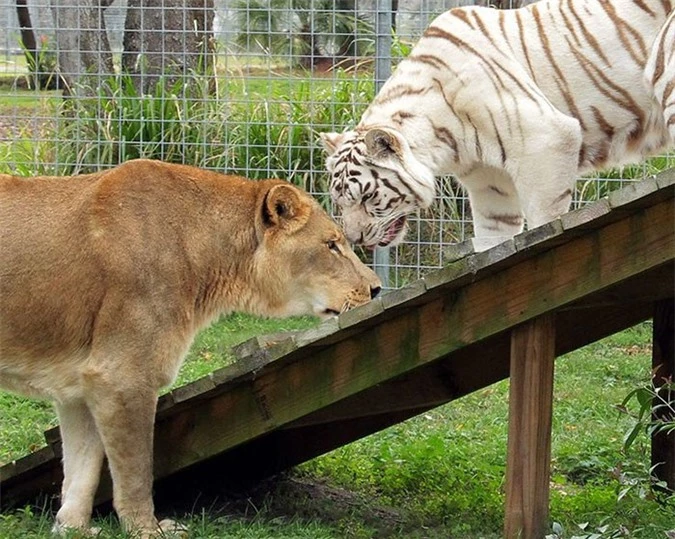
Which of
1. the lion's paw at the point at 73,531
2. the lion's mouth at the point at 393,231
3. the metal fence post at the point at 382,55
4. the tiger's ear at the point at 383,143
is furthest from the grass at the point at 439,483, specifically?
the metal fence post at the point at 382,55

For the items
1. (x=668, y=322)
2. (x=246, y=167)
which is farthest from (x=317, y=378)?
(x=246, y=167)

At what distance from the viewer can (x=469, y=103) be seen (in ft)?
22.2

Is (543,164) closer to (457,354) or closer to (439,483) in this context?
(457,354)

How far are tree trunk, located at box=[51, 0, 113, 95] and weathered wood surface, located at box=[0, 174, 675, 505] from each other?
5746 millimetres

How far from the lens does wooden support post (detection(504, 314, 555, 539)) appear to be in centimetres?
528

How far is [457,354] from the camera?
19.5 feet

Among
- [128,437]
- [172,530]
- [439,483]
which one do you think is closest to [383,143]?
[439,483]

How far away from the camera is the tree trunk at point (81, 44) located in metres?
11.4

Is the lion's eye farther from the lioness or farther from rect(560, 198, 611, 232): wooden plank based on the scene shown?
rect(560, 198, 611, 232): wooden plank

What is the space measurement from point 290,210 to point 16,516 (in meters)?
1.80

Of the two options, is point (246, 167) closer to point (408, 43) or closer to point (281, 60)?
point (281, 60)

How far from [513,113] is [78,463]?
2.69 meters

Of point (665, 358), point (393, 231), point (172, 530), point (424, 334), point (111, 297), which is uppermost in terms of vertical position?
point (111, 297)

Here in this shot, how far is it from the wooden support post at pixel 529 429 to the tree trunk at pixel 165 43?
21.7 ft
